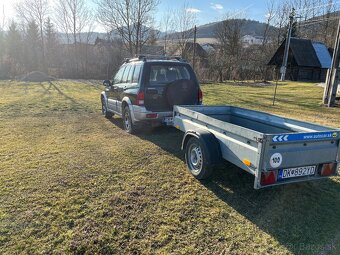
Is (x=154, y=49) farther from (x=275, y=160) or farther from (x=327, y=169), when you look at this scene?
(x=275, y=160)

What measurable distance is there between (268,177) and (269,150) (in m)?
0.36

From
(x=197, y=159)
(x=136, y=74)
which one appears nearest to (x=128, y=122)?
(x=136, y=74)

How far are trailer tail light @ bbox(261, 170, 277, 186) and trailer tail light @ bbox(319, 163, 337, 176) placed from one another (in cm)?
76

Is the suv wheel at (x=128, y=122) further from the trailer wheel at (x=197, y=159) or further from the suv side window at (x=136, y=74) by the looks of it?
the trailer wheel at (x=197, y=159)

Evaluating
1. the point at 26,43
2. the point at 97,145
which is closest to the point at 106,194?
the point at 97,145

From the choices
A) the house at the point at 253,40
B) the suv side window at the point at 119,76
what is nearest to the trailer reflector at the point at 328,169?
the suv side window at the point at 119,76

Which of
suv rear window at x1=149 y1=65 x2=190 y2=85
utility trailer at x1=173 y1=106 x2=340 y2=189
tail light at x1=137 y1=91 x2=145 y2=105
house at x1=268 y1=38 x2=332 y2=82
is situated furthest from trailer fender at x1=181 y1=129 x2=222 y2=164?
house at x1=268 y1=38 x2=332 y2=82

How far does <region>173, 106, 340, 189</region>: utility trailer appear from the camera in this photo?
316 cm

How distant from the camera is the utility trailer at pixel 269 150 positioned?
3.16m

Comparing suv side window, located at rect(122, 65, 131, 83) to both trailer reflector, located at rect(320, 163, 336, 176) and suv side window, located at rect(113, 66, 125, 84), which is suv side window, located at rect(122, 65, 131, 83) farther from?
trailer reflector, located at rect(320, 163, 336, 176)

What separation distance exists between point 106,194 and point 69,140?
3282 millimetres

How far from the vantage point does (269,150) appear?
3.12 meters

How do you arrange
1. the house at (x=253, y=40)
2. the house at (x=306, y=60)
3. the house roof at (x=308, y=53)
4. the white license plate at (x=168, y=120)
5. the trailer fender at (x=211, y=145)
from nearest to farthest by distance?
the trailer fender at (x=211, y=145), the white license plate at (x=168, y=120), the house roof at (x=308, y=53), the house at (x=306, y=60), the house at (x=253, y=40)

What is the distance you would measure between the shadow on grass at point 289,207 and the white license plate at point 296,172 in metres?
0.50
